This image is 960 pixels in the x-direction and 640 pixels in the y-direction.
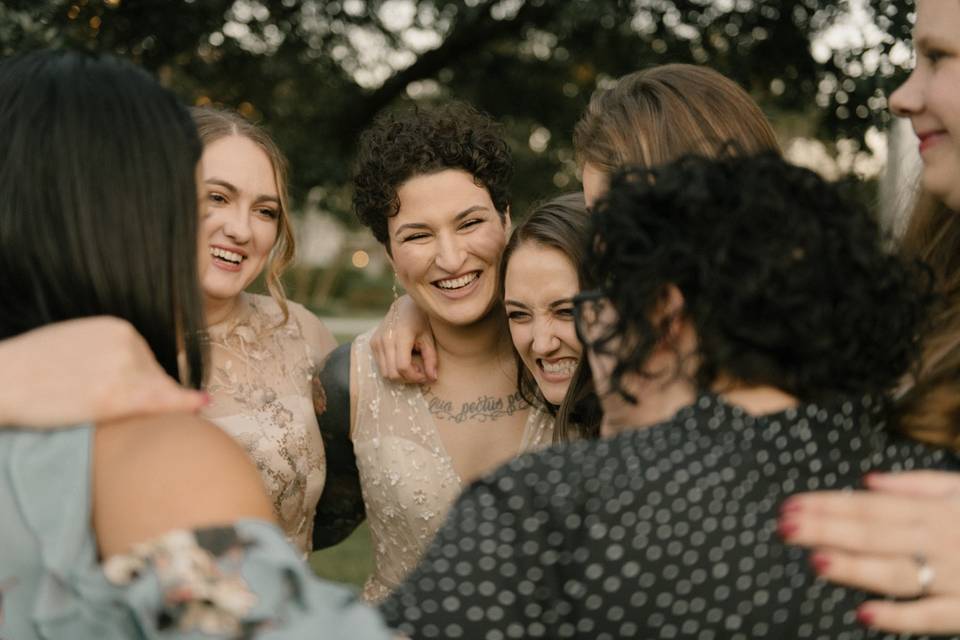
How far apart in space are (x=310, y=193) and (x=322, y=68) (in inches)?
31.9

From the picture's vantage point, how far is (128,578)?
1.38m

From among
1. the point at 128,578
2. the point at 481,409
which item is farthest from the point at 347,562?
the point at 128,578

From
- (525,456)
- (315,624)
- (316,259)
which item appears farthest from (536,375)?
(316,259)

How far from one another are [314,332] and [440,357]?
1.90ft

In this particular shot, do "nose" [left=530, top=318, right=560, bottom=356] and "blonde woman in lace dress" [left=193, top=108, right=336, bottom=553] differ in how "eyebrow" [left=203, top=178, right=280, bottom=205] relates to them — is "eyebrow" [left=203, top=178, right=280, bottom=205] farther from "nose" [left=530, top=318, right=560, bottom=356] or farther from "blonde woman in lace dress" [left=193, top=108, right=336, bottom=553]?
"nose" [left=530, top=318, right=560, bottom=356]

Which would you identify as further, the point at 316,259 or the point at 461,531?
the point at 316,259

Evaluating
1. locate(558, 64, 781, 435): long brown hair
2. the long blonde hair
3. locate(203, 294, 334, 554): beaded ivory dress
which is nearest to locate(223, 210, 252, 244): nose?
the long blonde hair

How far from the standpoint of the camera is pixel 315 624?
140cm

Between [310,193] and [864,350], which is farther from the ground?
[864,350]

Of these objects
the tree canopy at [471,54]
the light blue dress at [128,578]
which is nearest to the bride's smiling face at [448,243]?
the tree canopy at [471,54]

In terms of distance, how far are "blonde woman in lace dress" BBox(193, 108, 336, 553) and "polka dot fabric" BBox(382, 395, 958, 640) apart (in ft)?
6.25

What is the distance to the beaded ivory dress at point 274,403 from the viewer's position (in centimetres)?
335

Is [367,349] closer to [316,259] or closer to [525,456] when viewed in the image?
[525,456]

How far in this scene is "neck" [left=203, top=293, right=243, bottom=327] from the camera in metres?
3.59
